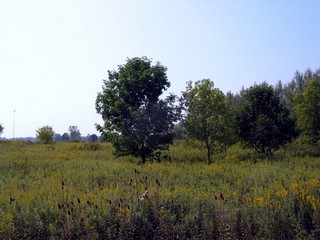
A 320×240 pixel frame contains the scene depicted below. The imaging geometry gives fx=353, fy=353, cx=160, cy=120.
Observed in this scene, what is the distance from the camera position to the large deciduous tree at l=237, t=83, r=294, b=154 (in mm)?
26578

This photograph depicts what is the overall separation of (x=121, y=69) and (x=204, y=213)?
66.6 ft

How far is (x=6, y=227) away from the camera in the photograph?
6426 mm

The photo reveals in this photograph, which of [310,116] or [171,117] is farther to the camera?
[310,116]

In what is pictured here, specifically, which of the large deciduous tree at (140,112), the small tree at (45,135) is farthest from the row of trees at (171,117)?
the small tree at (45,135)

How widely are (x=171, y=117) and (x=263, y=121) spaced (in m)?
7.23

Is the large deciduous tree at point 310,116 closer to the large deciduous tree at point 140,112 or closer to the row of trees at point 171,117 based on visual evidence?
the row of trees at point 171,117

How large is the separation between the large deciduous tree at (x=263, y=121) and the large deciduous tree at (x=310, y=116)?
1110 mm

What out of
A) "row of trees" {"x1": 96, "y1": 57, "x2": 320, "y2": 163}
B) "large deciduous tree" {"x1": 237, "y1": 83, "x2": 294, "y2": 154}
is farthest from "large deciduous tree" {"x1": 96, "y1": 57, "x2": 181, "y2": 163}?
"large deciduous tree" {"x1": 237, "y1": 83, "x2": 294, "y2": 154}

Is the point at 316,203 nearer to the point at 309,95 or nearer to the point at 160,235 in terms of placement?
the point at 160,235

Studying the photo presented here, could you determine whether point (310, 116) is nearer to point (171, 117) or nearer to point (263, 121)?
point (263, 121)

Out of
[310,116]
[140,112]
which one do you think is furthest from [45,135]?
[310,116]

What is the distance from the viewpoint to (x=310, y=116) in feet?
91.2

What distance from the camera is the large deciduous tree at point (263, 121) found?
26578mm

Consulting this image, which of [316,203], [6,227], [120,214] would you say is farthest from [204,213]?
[6,227]
